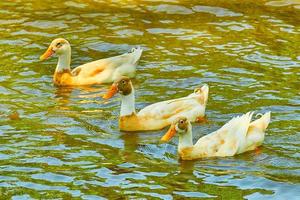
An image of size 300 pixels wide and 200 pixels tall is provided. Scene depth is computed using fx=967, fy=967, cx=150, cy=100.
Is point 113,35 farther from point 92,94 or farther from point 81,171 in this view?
point 81,171

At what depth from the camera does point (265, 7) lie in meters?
20.9

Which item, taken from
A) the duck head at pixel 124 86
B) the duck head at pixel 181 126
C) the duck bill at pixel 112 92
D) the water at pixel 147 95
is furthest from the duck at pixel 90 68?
the duck head at pixel 181 126

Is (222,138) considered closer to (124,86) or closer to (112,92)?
(124,86)

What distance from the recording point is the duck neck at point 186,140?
1269 cm

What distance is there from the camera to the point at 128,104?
555 inches

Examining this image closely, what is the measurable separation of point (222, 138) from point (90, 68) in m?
4.33

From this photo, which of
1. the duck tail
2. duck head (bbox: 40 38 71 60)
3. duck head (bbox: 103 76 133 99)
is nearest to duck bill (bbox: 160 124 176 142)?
duck head (bbox: 103 76 133 99)

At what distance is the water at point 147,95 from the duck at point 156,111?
225 millimetres

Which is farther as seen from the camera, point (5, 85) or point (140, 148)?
point (5, 85)

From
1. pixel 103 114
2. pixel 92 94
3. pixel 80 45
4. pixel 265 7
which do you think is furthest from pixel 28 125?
pixel 265 7

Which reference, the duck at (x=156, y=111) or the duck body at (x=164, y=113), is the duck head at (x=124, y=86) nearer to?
the duck at (x=156, y=111)

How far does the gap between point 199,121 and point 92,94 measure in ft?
7.99

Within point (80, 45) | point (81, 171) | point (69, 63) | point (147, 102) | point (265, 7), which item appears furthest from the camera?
point (265, 7)

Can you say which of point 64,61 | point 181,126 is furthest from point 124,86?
point 64,61
